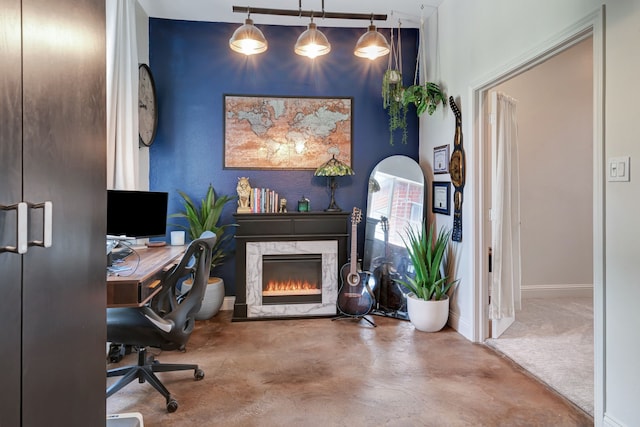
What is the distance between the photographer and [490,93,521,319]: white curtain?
10.1 ft

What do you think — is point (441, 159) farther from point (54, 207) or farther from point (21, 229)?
point (21, 229)

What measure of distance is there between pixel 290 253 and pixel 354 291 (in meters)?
0.72

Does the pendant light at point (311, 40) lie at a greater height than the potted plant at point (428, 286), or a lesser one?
greater

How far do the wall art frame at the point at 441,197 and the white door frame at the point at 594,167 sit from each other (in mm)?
419

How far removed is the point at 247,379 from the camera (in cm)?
240

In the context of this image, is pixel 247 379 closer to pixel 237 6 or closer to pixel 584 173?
pixel 237 6

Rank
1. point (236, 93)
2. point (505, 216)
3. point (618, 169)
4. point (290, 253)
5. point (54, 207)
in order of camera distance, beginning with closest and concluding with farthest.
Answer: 1. point (54, 207)
2. point (618, 169)
3. point (505, 216)
4. point (290, 253)
5. point (236, 93)

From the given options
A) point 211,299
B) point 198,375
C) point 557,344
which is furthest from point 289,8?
point 557,344

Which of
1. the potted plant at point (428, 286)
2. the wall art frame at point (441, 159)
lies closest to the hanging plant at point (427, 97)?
the wall art frame at point (441, 159)

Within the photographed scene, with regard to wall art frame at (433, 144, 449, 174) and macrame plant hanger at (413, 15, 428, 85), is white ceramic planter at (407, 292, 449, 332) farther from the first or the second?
macrame plant hanger at (413, 15, 428, 85)

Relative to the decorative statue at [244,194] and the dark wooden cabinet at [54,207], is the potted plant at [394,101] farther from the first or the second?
the dark wooden cabinet at [54,207]

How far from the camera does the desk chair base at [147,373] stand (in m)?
2.06

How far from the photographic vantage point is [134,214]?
2557 millimetres

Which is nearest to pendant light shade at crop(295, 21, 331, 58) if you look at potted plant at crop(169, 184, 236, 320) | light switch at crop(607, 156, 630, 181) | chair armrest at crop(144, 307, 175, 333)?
potted plant at crop(169, 184, 236, 320)
